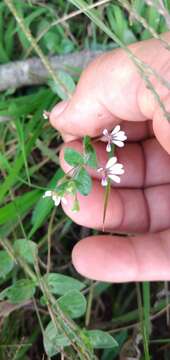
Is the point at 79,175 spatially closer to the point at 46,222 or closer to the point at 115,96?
the point at 115,96

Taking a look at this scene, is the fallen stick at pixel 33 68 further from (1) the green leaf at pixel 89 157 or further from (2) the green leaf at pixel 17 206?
(1) the green leaf at pixel 89 157

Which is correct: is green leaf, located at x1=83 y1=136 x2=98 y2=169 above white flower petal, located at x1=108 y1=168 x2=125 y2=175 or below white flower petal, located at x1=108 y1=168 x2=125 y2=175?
above

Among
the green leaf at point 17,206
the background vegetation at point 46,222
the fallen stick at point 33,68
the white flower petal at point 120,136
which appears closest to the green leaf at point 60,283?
the background vegetation at point 46,222

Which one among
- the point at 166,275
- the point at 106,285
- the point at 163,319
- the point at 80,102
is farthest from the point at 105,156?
Answer: the point at 163,319

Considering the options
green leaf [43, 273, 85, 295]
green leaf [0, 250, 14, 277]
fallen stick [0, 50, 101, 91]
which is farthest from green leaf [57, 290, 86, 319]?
fallen stick [0, 50, 101, 91]

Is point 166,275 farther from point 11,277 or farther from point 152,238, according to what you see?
point 11,277

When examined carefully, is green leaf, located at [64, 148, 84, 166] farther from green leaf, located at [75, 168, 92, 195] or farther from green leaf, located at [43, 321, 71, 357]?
green leaf, located at [43, 321, 71, 357]

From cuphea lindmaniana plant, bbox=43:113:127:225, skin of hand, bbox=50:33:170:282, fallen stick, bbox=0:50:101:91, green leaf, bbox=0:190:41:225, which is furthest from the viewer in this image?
fallen stick, bbox=0:50:101:91
